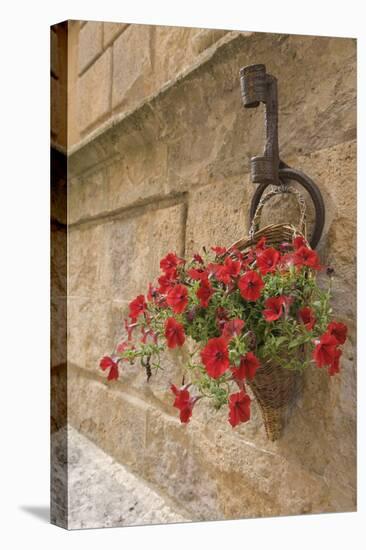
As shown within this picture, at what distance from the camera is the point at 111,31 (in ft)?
8.94

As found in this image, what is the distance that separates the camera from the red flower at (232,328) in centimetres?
238

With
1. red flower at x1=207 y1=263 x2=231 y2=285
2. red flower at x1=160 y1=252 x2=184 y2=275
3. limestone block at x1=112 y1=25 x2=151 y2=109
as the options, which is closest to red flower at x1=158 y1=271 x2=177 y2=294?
red flower at x1=160 y1=252 x2=184 y2=275

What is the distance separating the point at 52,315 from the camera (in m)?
2.66

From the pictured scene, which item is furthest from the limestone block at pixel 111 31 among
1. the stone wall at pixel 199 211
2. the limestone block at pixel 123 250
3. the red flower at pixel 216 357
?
the red flower at pixel 216 357

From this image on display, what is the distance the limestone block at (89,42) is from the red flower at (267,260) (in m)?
0.80

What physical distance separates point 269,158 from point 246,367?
0.74 m

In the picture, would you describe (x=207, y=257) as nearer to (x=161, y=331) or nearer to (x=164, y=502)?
(x=161, y=331)

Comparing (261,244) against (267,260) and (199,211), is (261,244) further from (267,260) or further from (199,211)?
(199,211)

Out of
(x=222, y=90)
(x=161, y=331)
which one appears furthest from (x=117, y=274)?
(x=222, y=90)

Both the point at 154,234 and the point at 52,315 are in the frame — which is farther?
the point at 154,234

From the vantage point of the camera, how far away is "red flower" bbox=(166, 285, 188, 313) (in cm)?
242

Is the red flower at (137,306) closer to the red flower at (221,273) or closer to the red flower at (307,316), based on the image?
the red flower at (221,273)

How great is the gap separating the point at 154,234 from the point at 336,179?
619 millimetres

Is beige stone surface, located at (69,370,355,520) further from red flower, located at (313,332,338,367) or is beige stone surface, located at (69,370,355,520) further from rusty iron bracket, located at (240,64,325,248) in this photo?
rusty iron bracket, located at (240,64,325,248)
